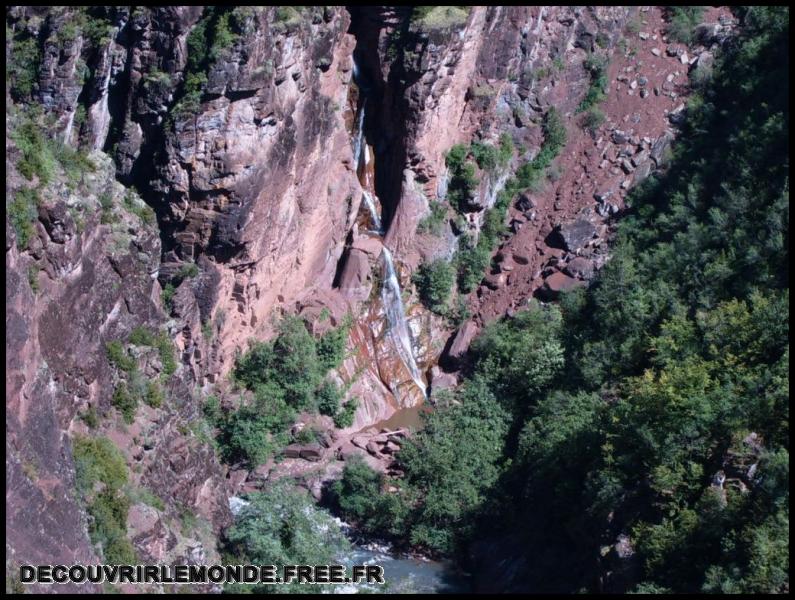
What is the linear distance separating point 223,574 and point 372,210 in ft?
57.9

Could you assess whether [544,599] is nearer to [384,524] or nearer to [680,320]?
[384,524]

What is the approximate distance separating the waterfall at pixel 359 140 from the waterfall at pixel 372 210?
1262 millimetres

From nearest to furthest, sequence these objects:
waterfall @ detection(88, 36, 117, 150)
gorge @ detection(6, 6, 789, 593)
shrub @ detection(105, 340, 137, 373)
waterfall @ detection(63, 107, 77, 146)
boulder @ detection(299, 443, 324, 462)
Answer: gorge @ detection(6, 6, 789, 593)
shrub @ detection(105, 340, 137, 373)
waterfall @ detection(63, 107, 77, 146)
waterfall @ detection(88, 36, 117, 150)
boulder @ detection(299, 443, 324, 462)

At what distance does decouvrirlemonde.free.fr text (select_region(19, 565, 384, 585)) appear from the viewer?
30.2 metres

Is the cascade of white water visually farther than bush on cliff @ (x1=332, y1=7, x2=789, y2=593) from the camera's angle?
Yes

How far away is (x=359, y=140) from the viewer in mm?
47156

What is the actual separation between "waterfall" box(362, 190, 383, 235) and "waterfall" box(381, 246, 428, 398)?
3.28 feet

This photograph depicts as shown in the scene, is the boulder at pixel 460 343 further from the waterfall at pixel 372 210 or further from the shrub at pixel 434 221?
the waterfall at pixel 372 210

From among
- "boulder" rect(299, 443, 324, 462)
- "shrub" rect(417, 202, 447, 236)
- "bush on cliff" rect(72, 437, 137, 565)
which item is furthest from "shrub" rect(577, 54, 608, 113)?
"bush on cliff" rect(72, 437, 137, 565)

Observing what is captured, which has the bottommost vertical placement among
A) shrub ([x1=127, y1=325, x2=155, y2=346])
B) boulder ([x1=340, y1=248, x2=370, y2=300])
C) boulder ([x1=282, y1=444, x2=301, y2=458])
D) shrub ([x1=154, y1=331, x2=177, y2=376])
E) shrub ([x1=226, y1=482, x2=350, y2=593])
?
shrub ([x1=226, y1=482, x2=350, y2=593])

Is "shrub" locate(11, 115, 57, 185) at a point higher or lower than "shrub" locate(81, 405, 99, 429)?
higher

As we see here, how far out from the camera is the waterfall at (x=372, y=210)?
47.7 meters

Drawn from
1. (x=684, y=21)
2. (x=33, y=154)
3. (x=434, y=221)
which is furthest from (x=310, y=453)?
(x=684, y=21)

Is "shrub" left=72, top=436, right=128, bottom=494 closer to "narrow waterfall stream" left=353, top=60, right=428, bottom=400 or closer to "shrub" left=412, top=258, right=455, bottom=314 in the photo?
"narrow waterfall stream" left=353, top=60, right=428, bottom=400
